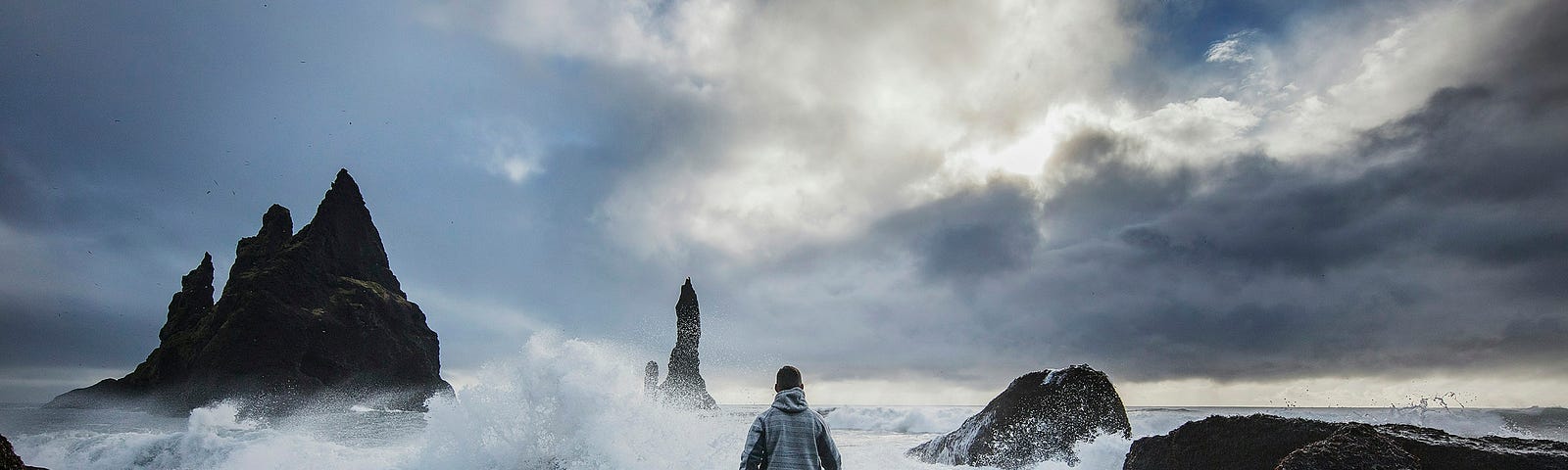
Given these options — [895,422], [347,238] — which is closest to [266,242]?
[347,238]

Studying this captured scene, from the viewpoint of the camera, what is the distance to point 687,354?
64.6 metres

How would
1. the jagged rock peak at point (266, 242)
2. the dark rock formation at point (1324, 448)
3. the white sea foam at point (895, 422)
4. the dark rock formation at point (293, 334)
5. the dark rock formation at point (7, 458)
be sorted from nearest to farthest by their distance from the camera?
1. the dark rock formation at point (7, 458)
2. the dark rock formation at point (1324, 448)
3. the white sea foam at point (895, 422)
4. the dark rock formation at point (293, 334)
5. the jagged rock peak at point (266, 242)

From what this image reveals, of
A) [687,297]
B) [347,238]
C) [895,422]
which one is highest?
[347,238]

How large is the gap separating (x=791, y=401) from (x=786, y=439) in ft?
0.96

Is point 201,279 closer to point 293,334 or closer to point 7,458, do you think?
point 293,334

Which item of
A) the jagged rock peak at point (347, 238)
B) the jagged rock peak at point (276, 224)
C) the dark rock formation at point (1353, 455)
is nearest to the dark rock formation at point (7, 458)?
the dark rock formation at point (1353, 455)

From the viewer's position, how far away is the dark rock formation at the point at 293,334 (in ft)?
199

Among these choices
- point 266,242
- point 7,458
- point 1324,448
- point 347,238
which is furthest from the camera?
point 347,238

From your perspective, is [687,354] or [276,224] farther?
[276,224]

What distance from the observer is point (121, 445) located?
51.7 feet

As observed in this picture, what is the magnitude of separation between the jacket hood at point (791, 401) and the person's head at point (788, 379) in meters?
0.04

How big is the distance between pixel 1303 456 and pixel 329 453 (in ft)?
57.1

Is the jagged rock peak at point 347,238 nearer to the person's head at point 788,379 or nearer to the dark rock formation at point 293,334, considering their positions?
the dark rock formation at point 293,334

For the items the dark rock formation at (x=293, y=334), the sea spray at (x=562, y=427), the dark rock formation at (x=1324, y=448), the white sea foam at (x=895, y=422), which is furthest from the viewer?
the dark rock formation at (x=293, y=334)
